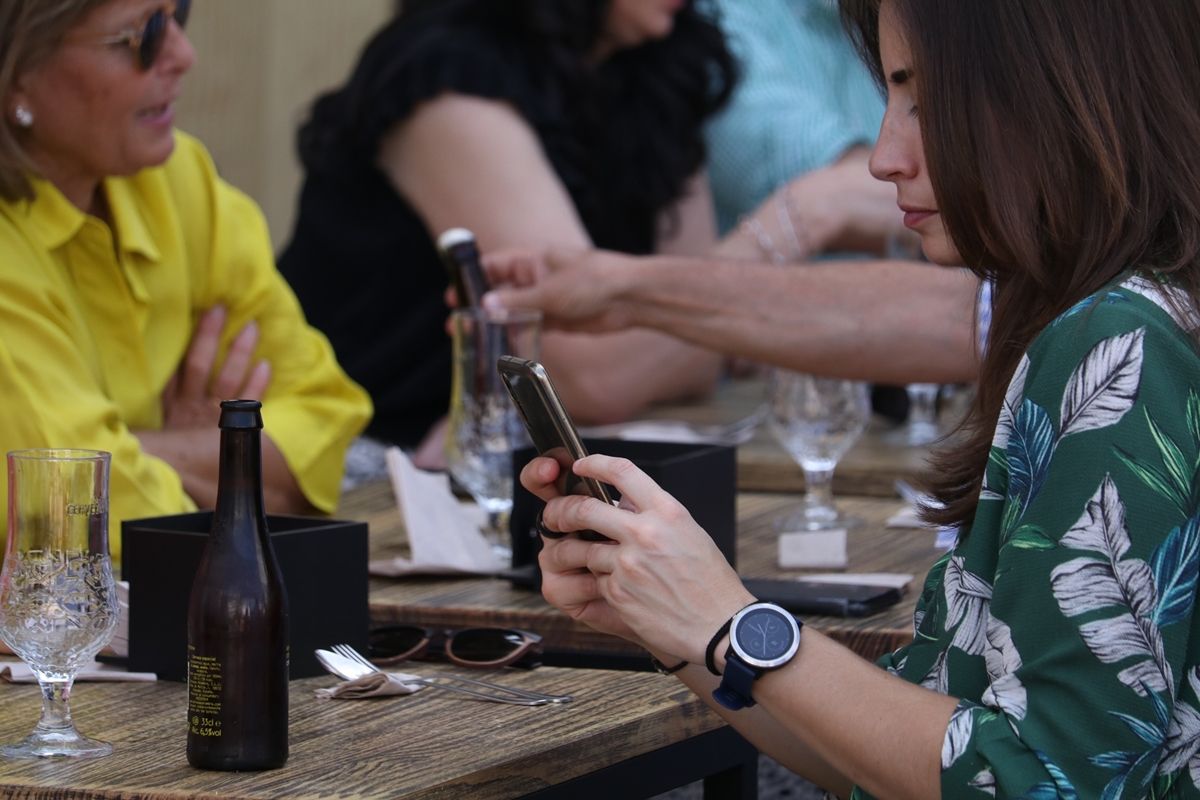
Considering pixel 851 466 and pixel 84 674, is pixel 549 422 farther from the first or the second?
pixel 851 466

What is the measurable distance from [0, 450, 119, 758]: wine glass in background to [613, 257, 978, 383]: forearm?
1281 millimetres

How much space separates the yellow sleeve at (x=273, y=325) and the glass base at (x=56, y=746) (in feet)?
3.77

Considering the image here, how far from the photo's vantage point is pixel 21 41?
2252mm

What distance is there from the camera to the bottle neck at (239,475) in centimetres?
139

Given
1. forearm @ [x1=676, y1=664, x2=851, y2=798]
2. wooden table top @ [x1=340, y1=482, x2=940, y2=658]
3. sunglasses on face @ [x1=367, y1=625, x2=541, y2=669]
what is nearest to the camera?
forearm @ [x1=676, y1=664, x2=851, y2=798]

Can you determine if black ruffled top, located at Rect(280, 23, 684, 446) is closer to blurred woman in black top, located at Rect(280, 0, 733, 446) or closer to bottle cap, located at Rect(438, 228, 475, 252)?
blurred woman in black top, located at Rect(280, 0, 733, 446)

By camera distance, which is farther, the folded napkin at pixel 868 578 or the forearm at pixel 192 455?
the forearm at pixel 192 455

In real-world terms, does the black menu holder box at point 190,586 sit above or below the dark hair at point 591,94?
below

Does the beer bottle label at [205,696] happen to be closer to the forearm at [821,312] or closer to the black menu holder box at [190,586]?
the black menu holder box at [190,586]

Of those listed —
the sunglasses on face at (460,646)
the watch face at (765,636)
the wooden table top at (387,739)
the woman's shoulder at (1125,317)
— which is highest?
the woman's shoulder at (1125,317)

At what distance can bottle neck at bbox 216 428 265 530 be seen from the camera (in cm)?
139

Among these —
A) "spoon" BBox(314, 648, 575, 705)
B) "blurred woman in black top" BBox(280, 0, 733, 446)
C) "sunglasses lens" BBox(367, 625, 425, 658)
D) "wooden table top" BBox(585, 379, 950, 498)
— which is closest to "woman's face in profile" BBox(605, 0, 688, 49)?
"blurred woman in black top" BBox(280, 0, 733, 446)

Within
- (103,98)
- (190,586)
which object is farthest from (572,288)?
(190,586)

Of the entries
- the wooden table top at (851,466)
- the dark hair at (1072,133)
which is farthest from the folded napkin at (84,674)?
the wooden table top at (851,466)
